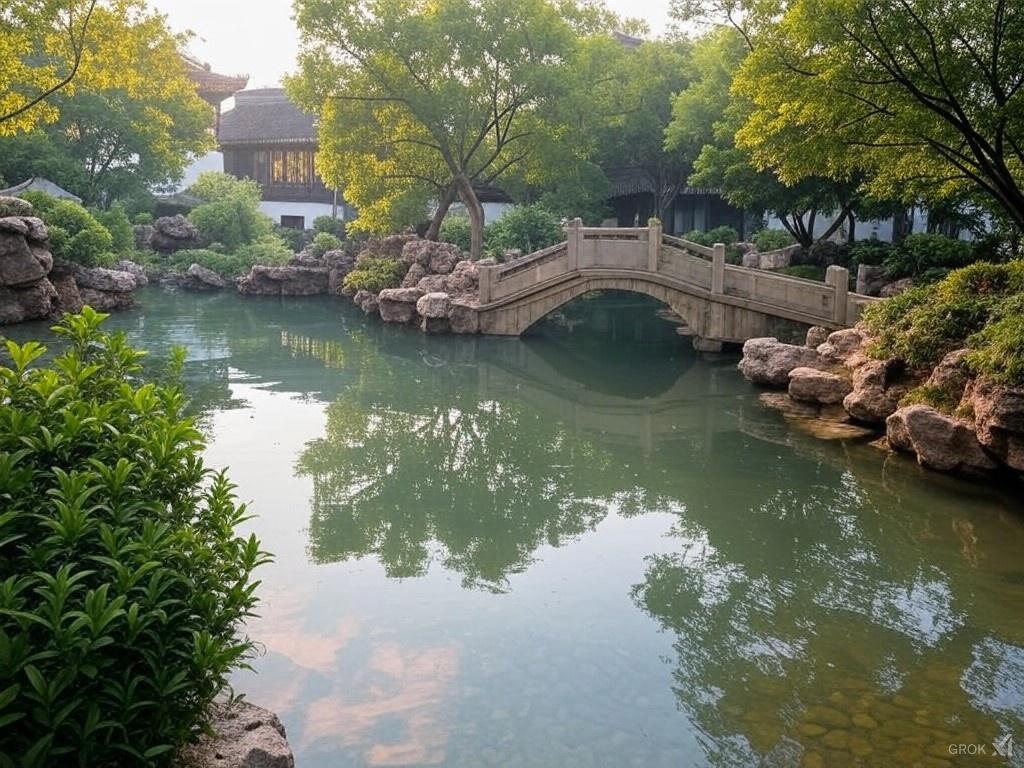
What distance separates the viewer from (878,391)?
11070 mm

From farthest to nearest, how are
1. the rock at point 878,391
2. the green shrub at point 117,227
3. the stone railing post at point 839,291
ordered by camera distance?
the green shrub at point 117,227, the stone railing post at point 839,291, the rock at point 878,391

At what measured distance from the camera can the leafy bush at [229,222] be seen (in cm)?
3095

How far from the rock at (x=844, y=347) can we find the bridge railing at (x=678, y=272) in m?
1.85

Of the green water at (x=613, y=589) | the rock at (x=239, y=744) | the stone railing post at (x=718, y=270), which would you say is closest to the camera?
the rock at (x=239, y=744)

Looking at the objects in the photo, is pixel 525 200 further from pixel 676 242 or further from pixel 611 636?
pixel 611 636

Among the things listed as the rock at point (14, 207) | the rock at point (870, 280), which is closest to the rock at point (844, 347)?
the rock at point (870, 280)

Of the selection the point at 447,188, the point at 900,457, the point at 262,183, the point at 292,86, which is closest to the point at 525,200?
the point at 447,188

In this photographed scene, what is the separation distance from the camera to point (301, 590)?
6.61 m

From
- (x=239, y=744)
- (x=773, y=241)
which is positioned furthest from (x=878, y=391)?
(x=773, y=241)

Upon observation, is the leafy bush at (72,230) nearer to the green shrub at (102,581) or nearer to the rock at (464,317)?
the rock at (464,317)

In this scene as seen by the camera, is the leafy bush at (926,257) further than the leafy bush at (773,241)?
No

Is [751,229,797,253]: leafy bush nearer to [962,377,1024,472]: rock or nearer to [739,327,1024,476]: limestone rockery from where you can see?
[739,327,1024,476]: limestone rockery

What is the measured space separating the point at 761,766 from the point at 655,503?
14.9 feet

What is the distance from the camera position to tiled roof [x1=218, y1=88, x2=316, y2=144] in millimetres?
37250
